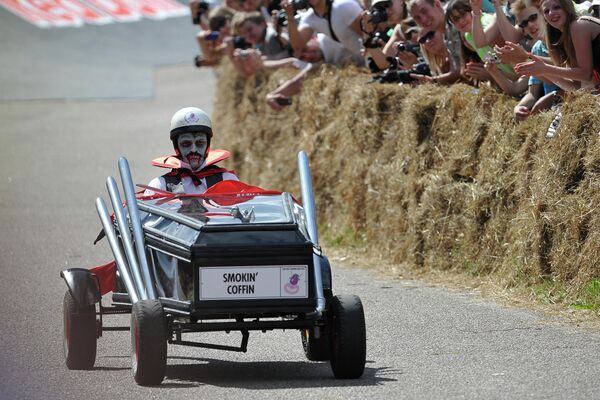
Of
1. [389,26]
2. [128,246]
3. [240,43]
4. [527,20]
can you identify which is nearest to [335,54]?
[389,26]

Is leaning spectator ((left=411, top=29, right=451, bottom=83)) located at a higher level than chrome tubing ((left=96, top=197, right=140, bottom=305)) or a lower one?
higher

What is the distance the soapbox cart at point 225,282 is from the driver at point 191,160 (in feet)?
3.03

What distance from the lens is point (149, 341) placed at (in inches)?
291

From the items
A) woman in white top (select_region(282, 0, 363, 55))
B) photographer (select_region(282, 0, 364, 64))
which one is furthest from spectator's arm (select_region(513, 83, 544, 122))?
woman in white top (select_region(282, 0, 363, 55))

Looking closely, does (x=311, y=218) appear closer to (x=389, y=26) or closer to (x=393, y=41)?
(x=393, y=41)

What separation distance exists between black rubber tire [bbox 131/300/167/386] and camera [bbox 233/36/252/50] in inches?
403

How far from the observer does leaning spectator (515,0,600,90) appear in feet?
31.8

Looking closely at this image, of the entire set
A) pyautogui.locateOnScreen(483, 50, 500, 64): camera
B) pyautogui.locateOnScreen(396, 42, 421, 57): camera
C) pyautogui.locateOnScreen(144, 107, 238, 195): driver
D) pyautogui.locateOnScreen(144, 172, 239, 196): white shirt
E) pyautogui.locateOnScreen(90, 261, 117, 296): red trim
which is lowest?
pyautogui.locateOnScreen(90, 261, 117, 296): red trim

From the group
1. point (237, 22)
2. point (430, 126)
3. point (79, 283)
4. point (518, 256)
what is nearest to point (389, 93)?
point (430, 126)

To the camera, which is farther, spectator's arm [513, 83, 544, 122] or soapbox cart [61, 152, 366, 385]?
spectator's arm [513, 83, 544, 122]

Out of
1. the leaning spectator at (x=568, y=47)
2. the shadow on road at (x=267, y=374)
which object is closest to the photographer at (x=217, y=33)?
the leaning spectator at (x=568, y=47)

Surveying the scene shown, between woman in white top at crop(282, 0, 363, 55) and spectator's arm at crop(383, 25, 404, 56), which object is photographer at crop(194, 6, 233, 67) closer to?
woman in white top at crop(282, 0, 363, 55)

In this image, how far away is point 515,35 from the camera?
11.2 meters

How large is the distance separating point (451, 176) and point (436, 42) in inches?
54.7
